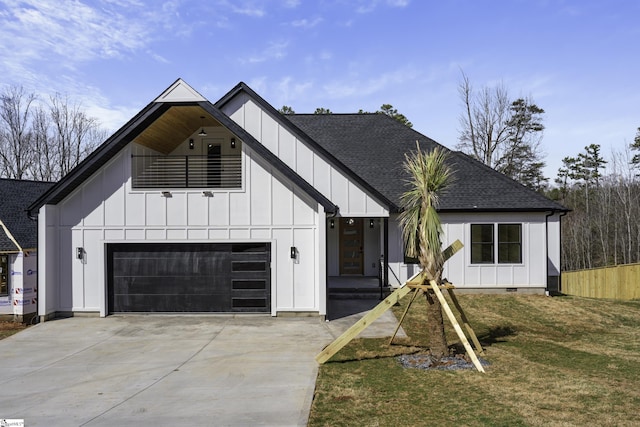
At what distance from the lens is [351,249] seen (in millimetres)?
17812

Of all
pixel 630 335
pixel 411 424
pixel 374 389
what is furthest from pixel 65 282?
pixel 630 335

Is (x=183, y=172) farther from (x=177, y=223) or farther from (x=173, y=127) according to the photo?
(x=177, y=223)

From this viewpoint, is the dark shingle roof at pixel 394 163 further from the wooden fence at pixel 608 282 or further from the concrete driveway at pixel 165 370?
the concrete driveway at pixel 165 370

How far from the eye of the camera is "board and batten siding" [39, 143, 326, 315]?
12.7 m

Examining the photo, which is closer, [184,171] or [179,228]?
[179,228]

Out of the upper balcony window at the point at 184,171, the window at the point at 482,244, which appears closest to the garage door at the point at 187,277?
the upper balcony window at the point at 184,171

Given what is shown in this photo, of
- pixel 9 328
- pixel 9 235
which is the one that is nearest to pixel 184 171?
pixel 9 235

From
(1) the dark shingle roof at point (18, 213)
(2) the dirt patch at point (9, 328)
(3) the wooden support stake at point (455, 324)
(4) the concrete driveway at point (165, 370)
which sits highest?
(1) the dark shingle roof at point (18, 213)

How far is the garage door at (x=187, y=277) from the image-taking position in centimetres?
1295

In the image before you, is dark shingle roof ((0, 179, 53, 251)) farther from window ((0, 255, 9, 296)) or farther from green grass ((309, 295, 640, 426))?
green grass ((309, 295, 640, 426))

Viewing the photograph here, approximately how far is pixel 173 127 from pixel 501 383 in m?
11.5

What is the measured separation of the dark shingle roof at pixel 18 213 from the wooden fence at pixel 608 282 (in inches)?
896

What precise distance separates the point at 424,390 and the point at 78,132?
1567 inches

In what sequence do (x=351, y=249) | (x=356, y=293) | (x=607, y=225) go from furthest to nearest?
1. (x=607, y=225)
2. (x=351, y=249)
3. (x=356, y=293)
